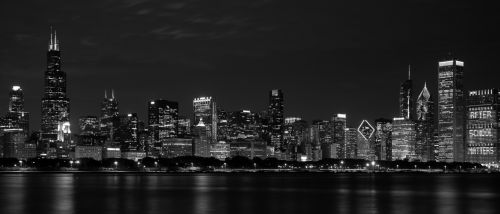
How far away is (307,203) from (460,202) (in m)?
15.9

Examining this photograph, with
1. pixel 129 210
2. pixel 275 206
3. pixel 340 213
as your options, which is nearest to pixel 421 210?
pixel 340 213

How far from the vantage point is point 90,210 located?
61.9 m

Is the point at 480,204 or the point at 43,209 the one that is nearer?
the point at 43,209

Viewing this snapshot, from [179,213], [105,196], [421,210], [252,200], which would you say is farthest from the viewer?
[105,196]

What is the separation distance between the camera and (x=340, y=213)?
59625 millimetres

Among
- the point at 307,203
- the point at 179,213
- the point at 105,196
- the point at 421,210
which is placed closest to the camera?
the point at 179,213

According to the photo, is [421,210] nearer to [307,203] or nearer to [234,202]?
[307,203]

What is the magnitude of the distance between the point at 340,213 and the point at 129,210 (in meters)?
17.2

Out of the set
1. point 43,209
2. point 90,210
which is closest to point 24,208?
point 43,209

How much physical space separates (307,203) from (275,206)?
5644 millimetres

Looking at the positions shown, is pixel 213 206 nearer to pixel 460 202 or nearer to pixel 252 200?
pixel 252 200

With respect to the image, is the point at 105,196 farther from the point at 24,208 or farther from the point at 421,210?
the point at 421,210

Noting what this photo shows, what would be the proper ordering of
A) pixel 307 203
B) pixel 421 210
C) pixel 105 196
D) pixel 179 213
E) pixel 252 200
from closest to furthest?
pixel 179 213, pixel 421 210, pixel 307 203, pixel 252 200, pixel 105 196

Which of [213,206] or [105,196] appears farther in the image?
[105,196]
